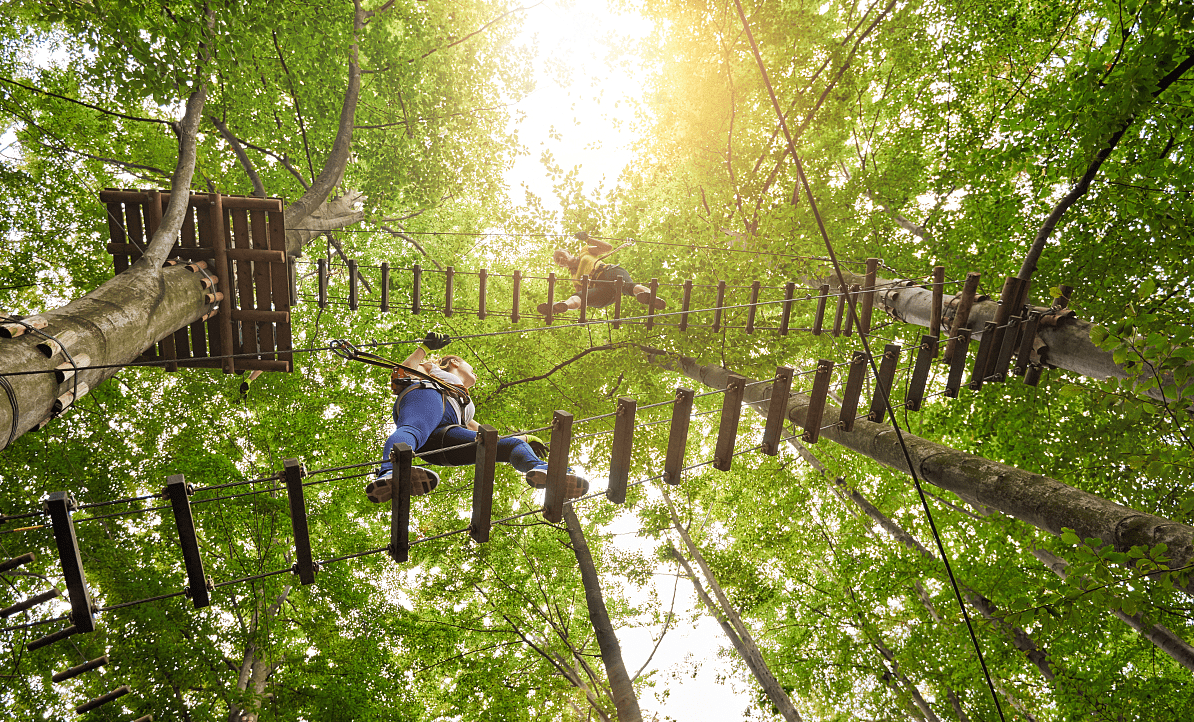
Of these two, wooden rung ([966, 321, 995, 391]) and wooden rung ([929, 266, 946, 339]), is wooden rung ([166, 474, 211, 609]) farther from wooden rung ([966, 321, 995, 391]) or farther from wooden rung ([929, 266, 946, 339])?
wooden rung ([929, 266, 946, 339])

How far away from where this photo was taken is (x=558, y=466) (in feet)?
10.2

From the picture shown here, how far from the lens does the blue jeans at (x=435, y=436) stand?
12.0ft

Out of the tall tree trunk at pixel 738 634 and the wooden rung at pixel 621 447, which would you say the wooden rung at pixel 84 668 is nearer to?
the wooden rung at pixel 621 447

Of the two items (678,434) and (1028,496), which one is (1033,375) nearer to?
(1028,496)

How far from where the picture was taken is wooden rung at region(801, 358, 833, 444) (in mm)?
3922

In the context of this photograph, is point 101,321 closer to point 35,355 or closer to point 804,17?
point 35,355

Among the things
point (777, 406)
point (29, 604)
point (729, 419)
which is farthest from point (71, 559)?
point (777, 406)

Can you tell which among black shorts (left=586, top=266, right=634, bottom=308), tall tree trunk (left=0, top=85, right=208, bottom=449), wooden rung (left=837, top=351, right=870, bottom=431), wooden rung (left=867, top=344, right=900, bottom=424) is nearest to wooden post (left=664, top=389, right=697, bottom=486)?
wooden rung (left=837, top=351, right=870, bottom=431)

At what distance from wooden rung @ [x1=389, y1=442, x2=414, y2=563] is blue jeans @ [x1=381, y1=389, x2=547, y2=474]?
700 mm

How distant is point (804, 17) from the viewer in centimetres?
866

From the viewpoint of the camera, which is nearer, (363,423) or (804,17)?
(804,17)

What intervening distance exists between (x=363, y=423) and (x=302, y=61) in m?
6.15

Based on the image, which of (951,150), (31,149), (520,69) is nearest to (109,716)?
(31,149)

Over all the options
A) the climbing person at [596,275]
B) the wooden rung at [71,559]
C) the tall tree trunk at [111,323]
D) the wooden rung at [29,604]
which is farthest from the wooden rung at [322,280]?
the wooden rung at [71,559]
